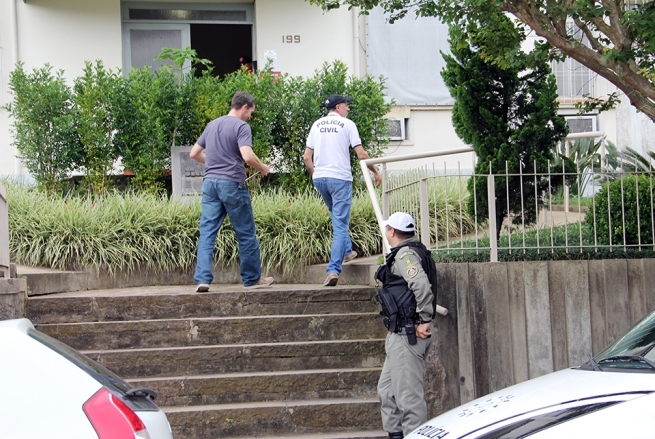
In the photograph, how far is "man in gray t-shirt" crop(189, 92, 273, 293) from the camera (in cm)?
851

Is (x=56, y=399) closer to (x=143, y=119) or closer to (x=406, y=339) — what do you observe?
(x=406, y=339)

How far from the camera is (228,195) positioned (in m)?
8.51

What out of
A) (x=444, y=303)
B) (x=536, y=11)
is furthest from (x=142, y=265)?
(x=536, y=11)

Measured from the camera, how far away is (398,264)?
6480 mm

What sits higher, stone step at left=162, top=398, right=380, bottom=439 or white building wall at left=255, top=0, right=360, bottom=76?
white building wall at left=255, top=0, right=360, bottom=76

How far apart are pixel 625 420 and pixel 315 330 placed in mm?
4521

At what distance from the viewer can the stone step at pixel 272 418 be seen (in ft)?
23.0

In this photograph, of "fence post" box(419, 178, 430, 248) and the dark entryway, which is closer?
"fence post" box(419, 178, 430, 248)

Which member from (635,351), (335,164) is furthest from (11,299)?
(635,351)

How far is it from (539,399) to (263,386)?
3.44 m

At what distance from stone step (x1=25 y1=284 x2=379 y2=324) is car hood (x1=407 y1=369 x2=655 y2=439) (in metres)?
3.62

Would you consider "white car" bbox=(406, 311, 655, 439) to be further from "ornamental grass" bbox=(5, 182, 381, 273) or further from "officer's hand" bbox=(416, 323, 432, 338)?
"ornamental grass" bbox=(5, 182, 381, 273)

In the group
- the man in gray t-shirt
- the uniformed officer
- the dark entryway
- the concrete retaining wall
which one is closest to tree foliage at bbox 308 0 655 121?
the man in gray t-shirt

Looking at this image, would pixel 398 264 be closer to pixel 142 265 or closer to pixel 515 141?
pixel 515 141
